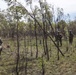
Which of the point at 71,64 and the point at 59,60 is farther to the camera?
the point at 59,60

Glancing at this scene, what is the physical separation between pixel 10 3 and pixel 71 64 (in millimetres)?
6128

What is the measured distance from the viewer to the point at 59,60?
60.5 ft

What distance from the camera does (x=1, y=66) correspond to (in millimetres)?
18031

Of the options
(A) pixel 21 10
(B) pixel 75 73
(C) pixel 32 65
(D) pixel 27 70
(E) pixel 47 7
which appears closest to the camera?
(B) pixel 75 73

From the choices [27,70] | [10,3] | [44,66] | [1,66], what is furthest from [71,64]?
[10,3]

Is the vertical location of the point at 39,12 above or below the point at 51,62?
above

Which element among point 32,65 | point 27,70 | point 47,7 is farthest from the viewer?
point 47,7

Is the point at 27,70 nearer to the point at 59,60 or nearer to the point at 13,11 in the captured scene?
the point at 59,60

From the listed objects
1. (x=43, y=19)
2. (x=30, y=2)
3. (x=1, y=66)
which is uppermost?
(x=30, y=2)

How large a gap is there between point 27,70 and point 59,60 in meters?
3.24

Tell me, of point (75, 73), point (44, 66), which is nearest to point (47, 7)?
point (44, 66)

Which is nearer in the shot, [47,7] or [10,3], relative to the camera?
[10,3]

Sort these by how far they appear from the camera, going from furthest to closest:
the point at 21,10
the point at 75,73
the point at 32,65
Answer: the point at 21,10, the point at 32,65, the point at 75,73

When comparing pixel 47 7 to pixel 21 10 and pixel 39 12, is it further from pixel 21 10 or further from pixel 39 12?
pixel 21 10
